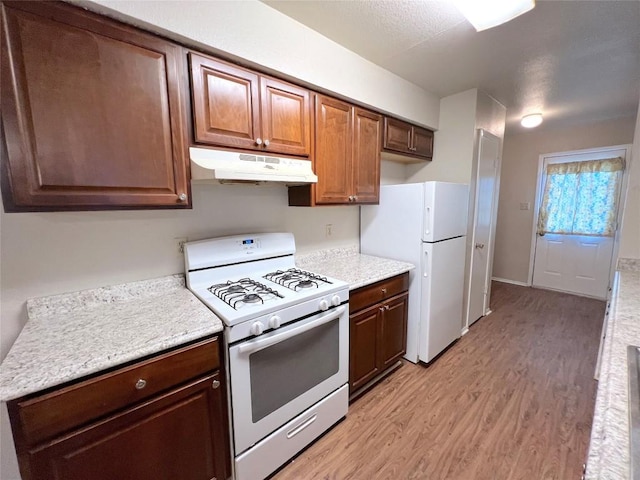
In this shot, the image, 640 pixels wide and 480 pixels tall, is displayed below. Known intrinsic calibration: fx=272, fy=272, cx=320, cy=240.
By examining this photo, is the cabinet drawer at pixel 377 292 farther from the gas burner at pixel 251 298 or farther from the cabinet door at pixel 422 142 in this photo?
the cabinet door at pixel 422 142

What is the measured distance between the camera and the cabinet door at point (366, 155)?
207cm

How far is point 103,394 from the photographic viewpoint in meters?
0.93

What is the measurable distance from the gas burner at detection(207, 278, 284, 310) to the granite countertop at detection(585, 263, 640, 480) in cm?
115

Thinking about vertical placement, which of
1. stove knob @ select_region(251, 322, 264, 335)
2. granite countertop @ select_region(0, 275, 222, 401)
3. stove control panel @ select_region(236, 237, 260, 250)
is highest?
stove control panel @ select_region(236, 237, 260, 250)

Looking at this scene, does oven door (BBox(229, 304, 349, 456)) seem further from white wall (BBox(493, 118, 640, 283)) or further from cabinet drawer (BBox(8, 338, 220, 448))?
white wall (BBox(493, 118, 640, 283))

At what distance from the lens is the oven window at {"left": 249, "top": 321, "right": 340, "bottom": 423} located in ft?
4.30

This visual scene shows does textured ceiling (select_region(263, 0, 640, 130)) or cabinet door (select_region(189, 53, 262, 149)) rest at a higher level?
textured ceiling (select_region(263, 0, 640, 130))

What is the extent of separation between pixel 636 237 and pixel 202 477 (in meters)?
2.92

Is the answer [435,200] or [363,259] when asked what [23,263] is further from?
[435,200]

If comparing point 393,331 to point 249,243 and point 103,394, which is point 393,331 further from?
point 103,394

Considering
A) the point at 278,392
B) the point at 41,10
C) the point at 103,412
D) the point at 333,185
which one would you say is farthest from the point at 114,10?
the point at 278,392

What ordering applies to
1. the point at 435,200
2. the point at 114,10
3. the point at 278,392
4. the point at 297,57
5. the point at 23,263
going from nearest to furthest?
1. the point at 114,10
2. the point at 23,263
3. the point at 278,392
4. the point at 297,57
5. the point at 435,200

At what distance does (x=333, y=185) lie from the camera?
1.94 m

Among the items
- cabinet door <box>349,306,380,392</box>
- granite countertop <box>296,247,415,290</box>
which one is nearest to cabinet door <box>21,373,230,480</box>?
cabinet door <box>349,306,380,392</box>
